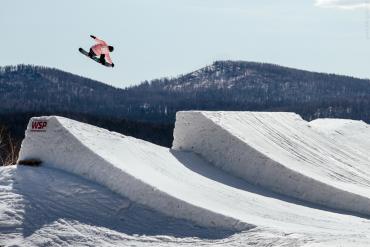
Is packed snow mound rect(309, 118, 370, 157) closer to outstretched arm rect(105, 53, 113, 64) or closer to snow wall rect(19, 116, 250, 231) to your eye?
snow wall rect(19, 116, 250, 231)

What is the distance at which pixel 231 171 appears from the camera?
13.8m

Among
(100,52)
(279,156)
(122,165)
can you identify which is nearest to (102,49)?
(100,52)

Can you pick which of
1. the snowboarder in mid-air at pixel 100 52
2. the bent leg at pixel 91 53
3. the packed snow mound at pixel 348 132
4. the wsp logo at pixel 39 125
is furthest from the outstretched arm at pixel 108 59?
the packed snow mound at pixel 348 132

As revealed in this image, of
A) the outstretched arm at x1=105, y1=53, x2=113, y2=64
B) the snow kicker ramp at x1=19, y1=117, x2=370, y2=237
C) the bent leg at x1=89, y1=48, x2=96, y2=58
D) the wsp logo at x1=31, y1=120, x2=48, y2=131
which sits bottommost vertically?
the snow kicker ramp at x1=19, y1=117, x2=370, y2=237

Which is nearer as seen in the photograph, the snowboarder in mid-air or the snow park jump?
the snow park jump

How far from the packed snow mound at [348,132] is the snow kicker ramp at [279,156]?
0.82m

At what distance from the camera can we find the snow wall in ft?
31.8

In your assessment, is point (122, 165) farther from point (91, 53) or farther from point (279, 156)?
point (279, 156)

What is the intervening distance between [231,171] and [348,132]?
23.4ft

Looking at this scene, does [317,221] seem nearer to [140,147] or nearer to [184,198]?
[184,198]

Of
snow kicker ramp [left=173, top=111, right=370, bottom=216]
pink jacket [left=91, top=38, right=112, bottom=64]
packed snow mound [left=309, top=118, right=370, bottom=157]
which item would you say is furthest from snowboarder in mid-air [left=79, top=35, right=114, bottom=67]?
packed snow mound [left=309, top=118, right=370, bottom=157]

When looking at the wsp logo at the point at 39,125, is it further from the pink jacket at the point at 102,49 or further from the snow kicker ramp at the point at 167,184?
the pink jacket at the point at 102,49

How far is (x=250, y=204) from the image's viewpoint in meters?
11.1

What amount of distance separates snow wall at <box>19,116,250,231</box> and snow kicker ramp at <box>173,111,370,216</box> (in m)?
1.64
